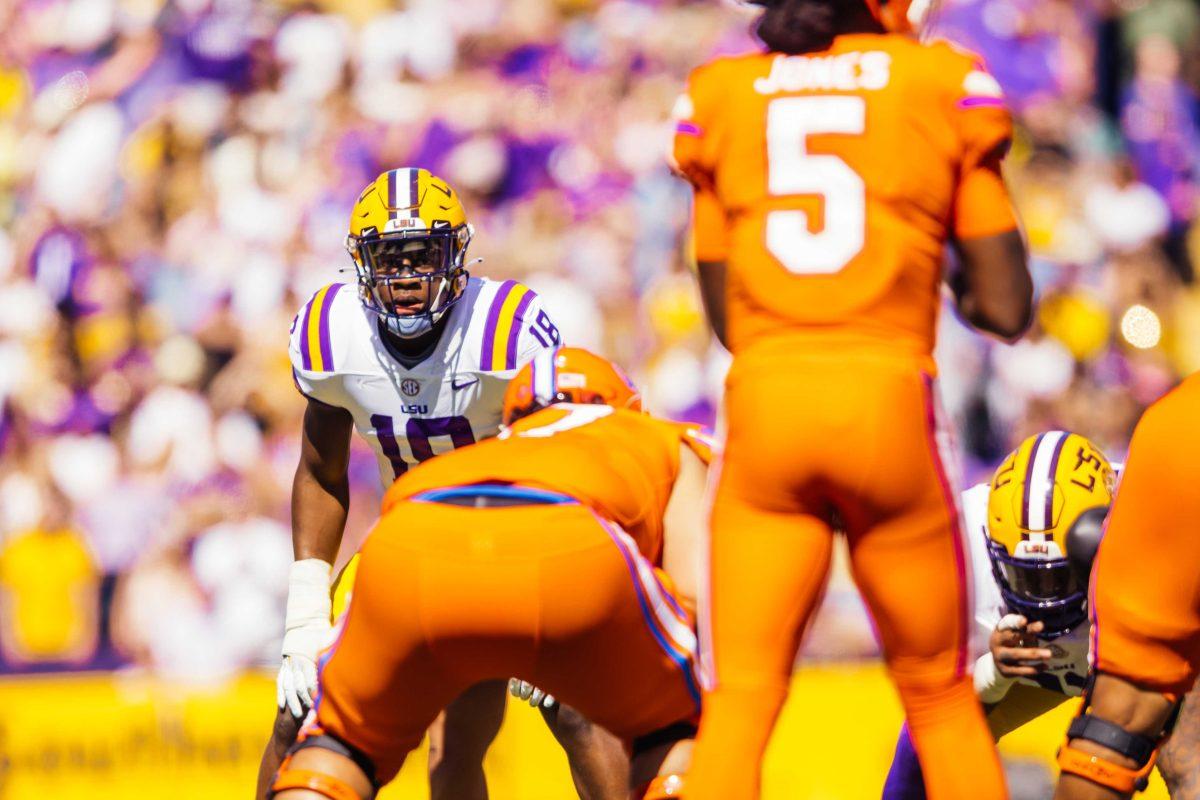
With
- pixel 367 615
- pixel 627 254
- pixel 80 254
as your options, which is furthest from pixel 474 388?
pixel 80 254

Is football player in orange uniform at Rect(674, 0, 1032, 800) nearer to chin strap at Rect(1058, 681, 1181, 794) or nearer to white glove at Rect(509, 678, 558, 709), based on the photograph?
chin strap at Rect(1058, 681, 1181, 794)

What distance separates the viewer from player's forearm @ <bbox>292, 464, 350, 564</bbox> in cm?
495

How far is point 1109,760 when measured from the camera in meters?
3.52

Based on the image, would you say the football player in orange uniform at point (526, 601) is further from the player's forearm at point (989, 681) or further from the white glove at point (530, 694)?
the player's forearm at point (989, 681)

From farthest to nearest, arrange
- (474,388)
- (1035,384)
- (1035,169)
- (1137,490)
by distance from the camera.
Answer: (1035,169) → (1035,384) → (474,388) → (1137,490)

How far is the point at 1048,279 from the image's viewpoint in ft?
29.1

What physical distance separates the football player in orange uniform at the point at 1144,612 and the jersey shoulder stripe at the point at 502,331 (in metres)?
1.79

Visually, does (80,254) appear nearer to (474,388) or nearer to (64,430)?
(64,430)

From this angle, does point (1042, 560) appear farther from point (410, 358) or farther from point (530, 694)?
point (410, 358)

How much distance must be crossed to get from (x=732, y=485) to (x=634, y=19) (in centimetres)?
647

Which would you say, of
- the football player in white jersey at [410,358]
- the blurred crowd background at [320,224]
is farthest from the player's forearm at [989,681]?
the blurred crowd background at [320,224]

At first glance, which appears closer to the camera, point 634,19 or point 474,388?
point 474,388

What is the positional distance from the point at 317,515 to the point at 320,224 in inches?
171

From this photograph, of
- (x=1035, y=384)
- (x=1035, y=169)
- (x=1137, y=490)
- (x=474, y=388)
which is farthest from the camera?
(x=1035, y=169)
